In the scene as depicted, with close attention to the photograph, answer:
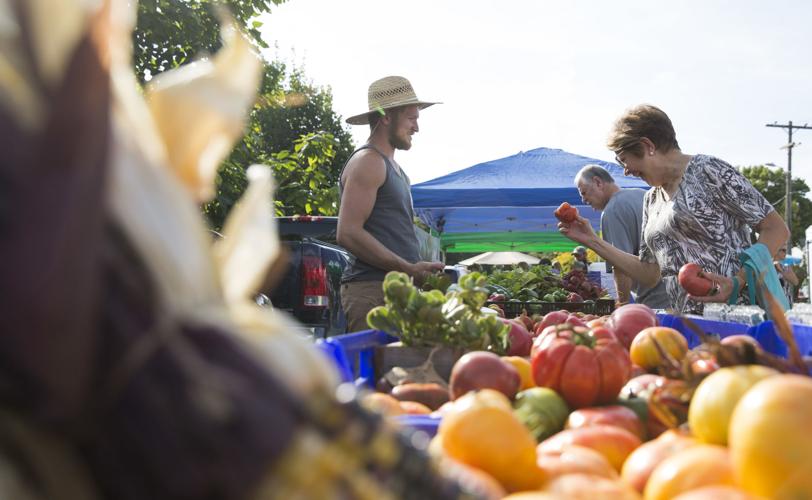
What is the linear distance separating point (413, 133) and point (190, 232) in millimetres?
4095

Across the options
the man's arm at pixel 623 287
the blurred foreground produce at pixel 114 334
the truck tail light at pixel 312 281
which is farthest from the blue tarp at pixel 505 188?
the blurred foreground produce at pixel 114 334

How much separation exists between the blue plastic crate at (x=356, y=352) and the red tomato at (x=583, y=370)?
616 millimetres

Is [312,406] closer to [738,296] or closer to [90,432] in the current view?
[90,432]

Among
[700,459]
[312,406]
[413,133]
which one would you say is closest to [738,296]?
[413,133]

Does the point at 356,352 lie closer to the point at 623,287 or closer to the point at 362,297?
the point at 362,297

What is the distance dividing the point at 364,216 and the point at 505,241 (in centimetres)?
1160

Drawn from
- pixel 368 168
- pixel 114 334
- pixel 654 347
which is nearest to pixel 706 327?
pixel 654 347

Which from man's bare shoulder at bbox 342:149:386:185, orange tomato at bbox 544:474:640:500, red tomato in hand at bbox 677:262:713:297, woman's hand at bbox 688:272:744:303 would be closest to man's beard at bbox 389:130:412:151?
man's bare shoulder at bbox 342:149:386:185

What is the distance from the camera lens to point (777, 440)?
0.88 m

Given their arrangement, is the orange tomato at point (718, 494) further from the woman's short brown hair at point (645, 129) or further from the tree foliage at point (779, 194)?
the tree foliage at point (779, 194)

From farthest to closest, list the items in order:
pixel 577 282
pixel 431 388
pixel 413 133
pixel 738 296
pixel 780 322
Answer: pixel 577 282 < pixel 413 133 < pixel 738 296 < pixel 431 388 < pixel 780 322

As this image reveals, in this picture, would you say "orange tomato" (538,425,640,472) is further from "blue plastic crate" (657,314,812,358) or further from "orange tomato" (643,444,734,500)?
"blue plastic crate" (657,314,812,358)

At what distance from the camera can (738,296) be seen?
375 cm

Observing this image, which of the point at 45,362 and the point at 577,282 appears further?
the point at 577,282
